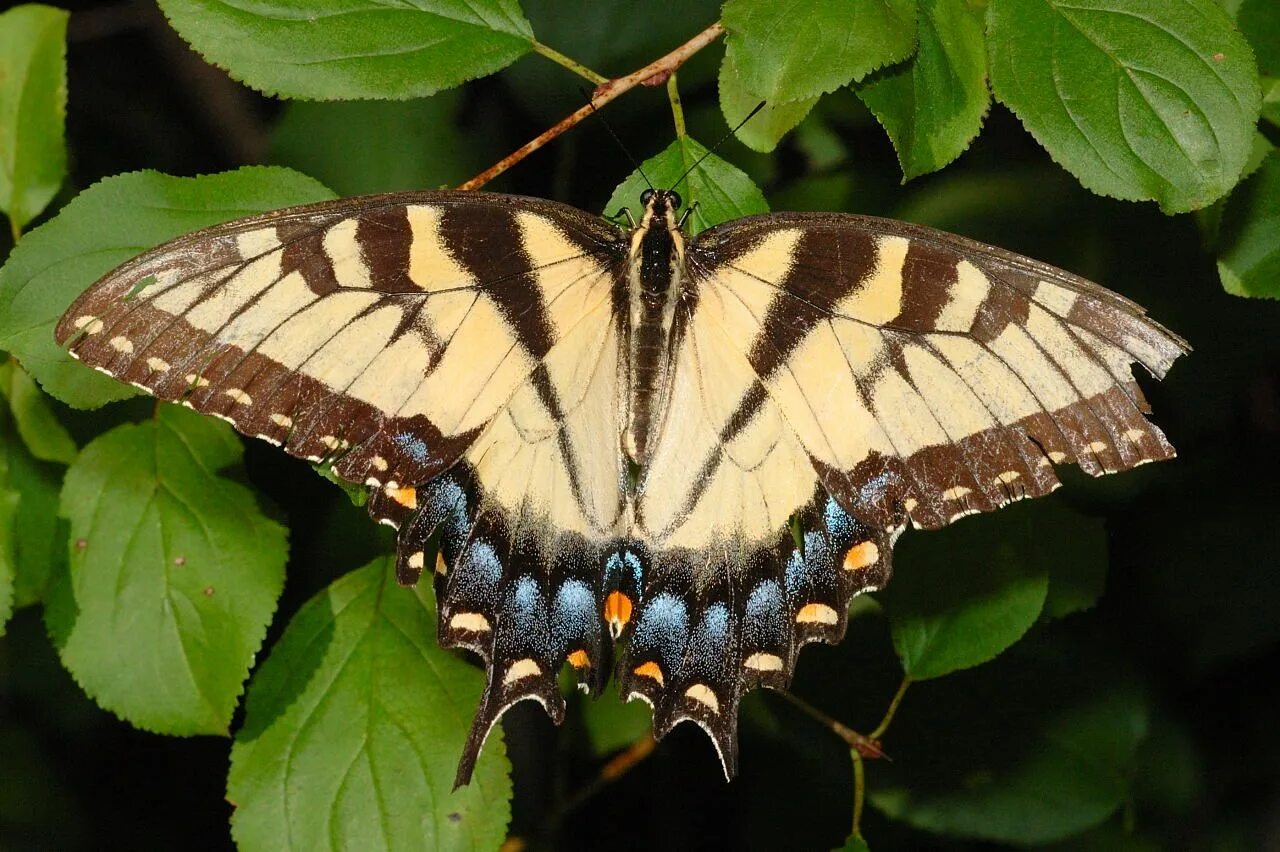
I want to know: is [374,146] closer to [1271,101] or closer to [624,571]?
[624,571]

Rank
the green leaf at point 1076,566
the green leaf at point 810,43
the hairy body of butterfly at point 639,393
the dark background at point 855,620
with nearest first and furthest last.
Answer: the green leaf at point 810,43
the hairy body of butterfly at point 639,393
the green leaf at point 1076,566
the dark background at point 855,620

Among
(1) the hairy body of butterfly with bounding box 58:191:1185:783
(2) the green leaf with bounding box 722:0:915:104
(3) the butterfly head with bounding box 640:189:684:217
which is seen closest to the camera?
(2) the green leaf with bounding box 722:0:915:104

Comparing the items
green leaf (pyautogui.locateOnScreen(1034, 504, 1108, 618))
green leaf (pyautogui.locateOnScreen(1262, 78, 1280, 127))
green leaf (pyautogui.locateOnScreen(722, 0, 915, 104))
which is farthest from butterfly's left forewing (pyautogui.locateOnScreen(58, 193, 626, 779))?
green leaf (pyautogui.locateOnScreen(1262, 78, 1280, 127))

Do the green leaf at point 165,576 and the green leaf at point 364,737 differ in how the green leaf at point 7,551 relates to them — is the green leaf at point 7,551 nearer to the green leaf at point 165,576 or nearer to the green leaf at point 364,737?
the green leaf at point 165,576

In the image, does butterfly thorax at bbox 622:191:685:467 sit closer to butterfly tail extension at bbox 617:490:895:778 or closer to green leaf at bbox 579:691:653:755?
butterfly tail extension at bbox 617:490:895:778

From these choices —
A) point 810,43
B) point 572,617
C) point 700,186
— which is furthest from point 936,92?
point 572,617

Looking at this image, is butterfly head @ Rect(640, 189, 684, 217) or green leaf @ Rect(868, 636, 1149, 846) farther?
green leaf @ Rect(868, 636, 1149, 846)

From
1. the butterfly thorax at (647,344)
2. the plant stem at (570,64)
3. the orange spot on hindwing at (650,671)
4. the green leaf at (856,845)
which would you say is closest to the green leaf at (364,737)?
the orange spot on hindwing at (650,671)
